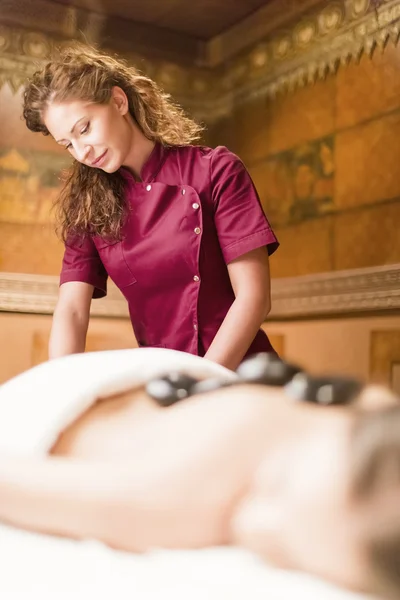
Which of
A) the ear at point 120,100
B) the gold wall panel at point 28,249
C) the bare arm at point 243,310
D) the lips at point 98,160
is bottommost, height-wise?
the bare arm at point 243,310

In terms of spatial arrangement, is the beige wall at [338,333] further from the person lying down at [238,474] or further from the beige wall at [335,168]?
the person lying down at [238,474]

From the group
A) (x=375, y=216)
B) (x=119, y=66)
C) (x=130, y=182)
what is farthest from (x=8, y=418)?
(x=375, y=216)

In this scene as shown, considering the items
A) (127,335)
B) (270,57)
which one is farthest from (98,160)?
(127,335)

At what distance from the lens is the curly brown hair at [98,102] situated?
1054mm

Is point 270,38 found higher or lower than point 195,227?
higher

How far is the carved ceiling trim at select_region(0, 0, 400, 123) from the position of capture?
Answer: 1.62 m

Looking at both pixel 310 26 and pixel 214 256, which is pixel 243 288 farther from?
pixel 310 26

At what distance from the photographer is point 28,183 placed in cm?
203

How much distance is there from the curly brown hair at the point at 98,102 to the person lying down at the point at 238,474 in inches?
27.1

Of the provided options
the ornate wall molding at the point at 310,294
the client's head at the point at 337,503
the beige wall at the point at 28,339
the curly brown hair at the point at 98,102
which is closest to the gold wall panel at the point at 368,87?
the ornate wall molding at the point at 310,294

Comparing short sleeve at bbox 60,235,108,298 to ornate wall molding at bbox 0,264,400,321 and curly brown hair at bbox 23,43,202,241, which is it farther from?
ornate wall molding at bbox 0,264,400,321

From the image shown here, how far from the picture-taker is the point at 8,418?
446 millimetres

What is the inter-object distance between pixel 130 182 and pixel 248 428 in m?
0.81

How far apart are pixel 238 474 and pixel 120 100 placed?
853mm
